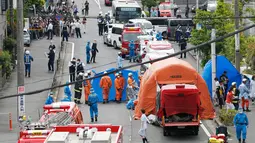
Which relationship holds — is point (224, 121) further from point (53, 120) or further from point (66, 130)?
point (66, 130)

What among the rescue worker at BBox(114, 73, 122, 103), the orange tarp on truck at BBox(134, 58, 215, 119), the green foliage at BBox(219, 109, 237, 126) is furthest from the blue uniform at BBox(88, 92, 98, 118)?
the green foliage at BBox(219, 109, 237, 126)

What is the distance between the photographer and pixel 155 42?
46062 mm

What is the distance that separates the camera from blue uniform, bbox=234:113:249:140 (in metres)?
28.3

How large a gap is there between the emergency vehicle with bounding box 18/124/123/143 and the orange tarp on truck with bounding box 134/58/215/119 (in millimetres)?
10030

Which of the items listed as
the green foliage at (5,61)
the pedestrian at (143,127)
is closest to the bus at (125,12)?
the green foliage at (5,61)

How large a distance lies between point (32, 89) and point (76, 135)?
19.2 metres

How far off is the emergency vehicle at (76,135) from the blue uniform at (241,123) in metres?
7.15

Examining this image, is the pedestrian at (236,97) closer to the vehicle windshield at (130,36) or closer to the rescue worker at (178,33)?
the vehicle windshield at (130,36)

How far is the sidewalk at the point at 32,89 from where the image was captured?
1267 inches

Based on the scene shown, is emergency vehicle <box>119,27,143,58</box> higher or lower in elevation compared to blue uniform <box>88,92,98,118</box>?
higher

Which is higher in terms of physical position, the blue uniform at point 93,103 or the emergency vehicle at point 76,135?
the emergency vehicle at point 76,135

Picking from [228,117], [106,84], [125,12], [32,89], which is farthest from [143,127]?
[125,12]

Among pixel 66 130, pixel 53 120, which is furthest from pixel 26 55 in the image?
pixel 66 130

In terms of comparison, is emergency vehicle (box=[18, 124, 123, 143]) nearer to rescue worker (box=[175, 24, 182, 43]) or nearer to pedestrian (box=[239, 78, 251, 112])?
pedestrian (box=[239, 78, 251, 112])
